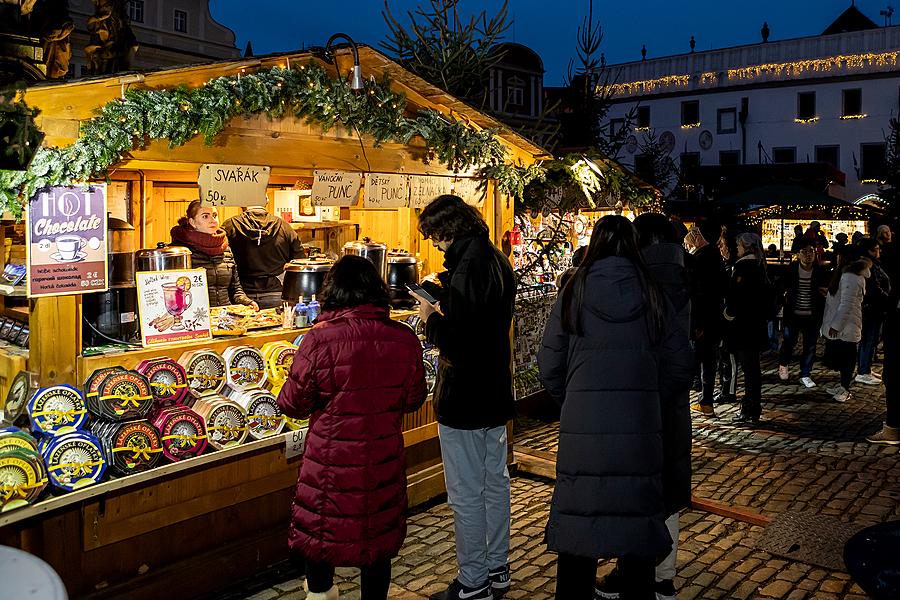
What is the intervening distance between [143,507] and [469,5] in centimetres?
16611

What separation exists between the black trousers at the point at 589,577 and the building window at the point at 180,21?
3398 cm

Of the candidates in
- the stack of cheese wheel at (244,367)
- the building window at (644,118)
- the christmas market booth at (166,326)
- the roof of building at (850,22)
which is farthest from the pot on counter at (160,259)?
the roof of building at (850,22)

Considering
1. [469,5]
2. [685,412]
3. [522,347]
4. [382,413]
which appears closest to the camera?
[382,413]

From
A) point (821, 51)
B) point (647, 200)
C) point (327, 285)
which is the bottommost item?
point (327, 285)

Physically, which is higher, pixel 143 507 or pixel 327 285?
pixel 327 285

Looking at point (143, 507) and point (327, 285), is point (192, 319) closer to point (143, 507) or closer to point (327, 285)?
point (143, 507)

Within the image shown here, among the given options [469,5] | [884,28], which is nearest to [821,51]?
[884,28]

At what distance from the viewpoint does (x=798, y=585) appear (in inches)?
197

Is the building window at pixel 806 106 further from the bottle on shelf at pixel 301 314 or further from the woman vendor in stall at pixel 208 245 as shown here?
the bottle on shelf at pixel 301 314

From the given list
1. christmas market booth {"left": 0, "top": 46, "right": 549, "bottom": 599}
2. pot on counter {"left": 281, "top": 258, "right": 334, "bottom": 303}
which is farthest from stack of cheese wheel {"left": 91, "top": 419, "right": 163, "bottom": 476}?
pot on counter {"left": 281, "top": 258, "right": 334, "bottom": 303}

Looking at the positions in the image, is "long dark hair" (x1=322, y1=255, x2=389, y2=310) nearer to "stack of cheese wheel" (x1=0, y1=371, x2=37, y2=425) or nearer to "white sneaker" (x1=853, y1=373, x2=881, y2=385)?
"stack of cheese wheel" (x1=0, y1=371, x2=37, y2=425)

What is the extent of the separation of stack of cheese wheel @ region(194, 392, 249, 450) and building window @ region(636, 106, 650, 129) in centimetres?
4530

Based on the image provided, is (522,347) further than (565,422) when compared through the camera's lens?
Yes

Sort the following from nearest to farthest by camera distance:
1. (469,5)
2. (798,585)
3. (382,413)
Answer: (382,413)
(798,585)
(469,5)
